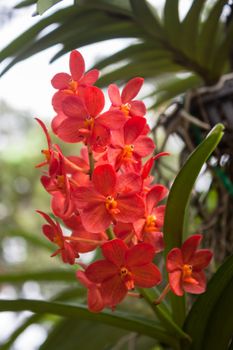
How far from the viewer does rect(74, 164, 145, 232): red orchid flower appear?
461 millimetres

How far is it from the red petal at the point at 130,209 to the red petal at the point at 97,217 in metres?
0.01

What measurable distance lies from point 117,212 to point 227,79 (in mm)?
475

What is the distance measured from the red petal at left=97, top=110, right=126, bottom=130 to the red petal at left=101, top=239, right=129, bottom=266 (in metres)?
0.11

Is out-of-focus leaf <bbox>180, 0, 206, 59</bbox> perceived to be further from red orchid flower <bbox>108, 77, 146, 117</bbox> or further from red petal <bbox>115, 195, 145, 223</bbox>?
red petal <bbox>115, 195, 145, 223</bbox>

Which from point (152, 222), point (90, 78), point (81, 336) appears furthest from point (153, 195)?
point (81, 336)

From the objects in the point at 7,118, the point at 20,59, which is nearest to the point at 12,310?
the point at 20,59

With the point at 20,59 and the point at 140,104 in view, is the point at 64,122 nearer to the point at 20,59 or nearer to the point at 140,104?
the point at 140,104

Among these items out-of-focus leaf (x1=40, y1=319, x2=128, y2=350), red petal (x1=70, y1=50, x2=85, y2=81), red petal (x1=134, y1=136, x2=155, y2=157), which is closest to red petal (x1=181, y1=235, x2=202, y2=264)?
red petal (x1=134, y1=136, x2=155, y2=157)

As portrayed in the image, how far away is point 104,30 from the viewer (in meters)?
0.85

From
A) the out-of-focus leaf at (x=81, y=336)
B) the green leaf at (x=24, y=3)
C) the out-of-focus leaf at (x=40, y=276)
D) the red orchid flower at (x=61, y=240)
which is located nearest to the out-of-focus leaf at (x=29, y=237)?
the out-of-focus leaf at (x=40, y=276)

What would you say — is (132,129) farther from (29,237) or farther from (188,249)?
(29,237)

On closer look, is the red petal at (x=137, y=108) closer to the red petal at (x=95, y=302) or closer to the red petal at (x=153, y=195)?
the red petal at (x=153, y=195)

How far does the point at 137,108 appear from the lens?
54 cm

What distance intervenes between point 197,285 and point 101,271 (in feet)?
0.34
